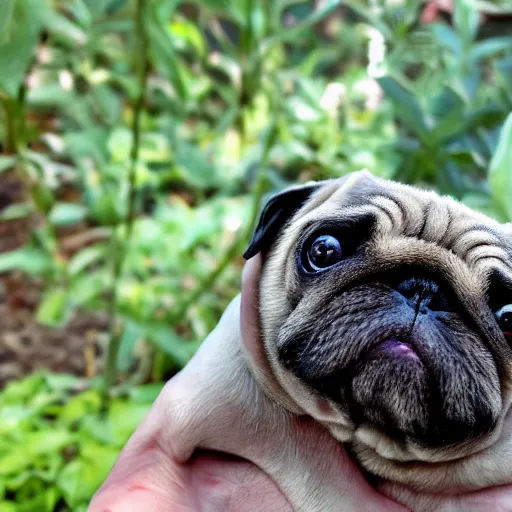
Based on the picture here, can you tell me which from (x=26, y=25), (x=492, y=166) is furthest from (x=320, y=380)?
(x=26, y=25)

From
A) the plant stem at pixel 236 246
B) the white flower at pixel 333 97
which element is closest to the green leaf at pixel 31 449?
the plant stem at pixel 236 246

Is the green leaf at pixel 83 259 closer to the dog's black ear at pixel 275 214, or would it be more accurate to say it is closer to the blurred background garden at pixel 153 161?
the blurred background garden at pixel 153 161

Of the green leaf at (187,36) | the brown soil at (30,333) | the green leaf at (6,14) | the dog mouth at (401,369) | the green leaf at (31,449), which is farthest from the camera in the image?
the brown soil at (30,333)

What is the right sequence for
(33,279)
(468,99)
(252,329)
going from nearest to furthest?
(252,329)
(468,99)
(33,279)

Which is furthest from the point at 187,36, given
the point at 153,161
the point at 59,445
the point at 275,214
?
the point at 275,214

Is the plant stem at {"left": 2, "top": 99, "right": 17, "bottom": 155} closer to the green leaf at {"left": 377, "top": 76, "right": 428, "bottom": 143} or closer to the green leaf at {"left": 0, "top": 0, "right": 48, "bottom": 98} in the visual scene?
the green leaf at {"left": 0, "top": 0, "right": 48, "bottom": 98}

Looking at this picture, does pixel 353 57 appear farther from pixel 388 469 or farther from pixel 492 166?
pixel 388 469

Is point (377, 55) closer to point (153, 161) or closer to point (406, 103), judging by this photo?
point (406, 103)
